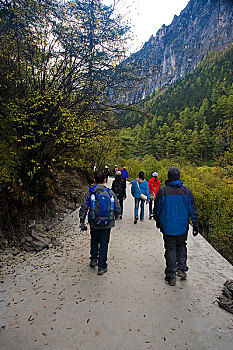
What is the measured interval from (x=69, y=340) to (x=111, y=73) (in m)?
6.95

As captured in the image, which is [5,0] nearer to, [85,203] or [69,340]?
[85,203]

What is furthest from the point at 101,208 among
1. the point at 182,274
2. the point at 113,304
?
the point at 182,274

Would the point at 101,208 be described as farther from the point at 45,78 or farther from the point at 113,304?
the point at 45,78

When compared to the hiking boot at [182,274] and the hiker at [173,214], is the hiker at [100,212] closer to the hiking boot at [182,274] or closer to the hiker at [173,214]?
the hiker at [173,214]

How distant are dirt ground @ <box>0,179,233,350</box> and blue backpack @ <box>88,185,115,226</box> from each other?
3.59 feet

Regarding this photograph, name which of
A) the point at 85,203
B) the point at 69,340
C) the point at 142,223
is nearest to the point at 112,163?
the point at 142,223

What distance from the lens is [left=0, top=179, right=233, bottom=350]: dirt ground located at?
231cm

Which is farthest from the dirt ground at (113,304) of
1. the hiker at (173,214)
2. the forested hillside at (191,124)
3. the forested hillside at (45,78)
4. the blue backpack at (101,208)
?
the forested hillside at (191,124)

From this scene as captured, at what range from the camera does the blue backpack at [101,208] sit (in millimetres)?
3646

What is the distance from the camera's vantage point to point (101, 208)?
12.1ft

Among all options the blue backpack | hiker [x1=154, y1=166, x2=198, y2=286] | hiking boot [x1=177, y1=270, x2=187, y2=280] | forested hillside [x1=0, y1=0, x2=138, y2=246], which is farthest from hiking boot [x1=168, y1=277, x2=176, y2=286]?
forested hillside [x1=0, y1=0, x2=138, y2=246]

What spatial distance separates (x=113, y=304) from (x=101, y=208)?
1495 millimetres

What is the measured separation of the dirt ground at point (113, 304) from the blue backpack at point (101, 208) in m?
1.09

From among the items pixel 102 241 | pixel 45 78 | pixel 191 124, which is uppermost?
pixel 191 124
